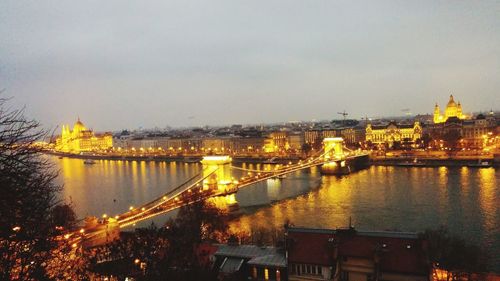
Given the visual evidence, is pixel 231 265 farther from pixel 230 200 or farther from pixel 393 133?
pixel 393 133

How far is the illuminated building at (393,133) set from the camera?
114ft

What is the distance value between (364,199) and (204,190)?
4.61 metres

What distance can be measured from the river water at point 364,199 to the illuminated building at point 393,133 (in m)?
14.2

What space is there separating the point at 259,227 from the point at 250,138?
27067mm

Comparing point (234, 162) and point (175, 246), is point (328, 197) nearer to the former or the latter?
point (175, 246)

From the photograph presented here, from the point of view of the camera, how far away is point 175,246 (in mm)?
4930

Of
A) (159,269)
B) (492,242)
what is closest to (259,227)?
(492,242)

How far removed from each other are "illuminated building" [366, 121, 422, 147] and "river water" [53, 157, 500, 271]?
14.2m

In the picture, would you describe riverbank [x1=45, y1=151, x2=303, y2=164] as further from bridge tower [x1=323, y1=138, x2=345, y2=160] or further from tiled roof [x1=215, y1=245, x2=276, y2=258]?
tiled roof [x1=215, y1=245, x2=276, y2=258]

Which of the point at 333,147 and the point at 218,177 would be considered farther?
the point at 333,147

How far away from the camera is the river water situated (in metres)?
9.90

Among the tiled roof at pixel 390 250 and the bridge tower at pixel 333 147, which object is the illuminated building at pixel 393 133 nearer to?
the bridge tower at pixel 333 147

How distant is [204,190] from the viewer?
14.2 meters

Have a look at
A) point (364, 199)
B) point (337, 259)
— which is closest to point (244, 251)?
point (337, 259)
